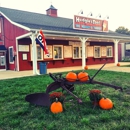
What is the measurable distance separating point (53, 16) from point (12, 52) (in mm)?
7487

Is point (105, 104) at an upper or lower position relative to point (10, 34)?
lower

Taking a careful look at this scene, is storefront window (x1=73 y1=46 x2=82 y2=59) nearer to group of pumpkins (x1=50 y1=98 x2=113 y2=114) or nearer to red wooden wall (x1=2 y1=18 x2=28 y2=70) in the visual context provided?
red wooden wall (x1=2 y1=18 x2=28 y2=70)

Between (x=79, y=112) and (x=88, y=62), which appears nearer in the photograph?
(x=79, y=112)

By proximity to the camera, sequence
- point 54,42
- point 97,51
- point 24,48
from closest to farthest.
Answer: point 24,48
point 54,42
point 97,51

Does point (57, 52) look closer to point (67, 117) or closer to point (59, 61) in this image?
point (59, 61)

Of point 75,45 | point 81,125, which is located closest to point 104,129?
point 81,125

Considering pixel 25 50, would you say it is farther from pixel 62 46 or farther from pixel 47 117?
pixel 47 117

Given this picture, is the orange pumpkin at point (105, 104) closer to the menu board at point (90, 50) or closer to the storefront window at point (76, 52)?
the storefront window at point (76, 52)

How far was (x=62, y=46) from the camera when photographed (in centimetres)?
1434

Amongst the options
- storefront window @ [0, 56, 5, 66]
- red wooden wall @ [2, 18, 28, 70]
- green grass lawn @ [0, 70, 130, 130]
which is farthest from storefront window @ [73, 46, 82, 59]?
green grass lawn @ [0, 70, 130, 130]

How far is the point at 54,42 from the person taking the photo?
45.4 feet

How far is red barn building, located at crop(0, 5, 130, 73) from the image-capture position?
39.4 feet

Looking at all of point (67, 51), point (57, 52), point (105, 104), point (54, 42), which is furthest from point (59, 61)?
point (105, 104)

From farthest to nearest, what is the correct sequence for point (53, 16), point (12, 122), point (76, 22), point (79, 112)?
1. point (53, 16)
2. point (76, 22)
3. point (79, 112)
4. point (12, 122)
